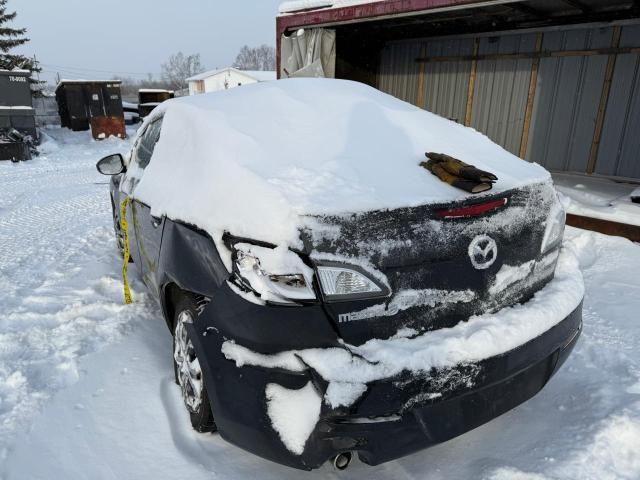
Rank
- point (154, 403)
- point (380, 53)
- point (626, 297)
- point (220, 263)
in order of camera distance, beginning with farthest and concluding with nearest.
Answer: point (380, 53), point (626, 297), point (154, 403), point (220, 263)

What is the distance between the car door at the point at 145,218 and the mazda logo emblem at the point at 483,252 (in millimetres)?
1514

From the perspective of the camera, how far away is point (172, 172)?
2549 millimetres

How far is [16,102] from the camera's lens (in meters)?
13.9

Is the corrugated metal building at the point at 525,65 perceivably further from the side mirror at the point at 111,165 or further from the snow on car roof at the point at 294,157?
the side mirror at the point at 111,165

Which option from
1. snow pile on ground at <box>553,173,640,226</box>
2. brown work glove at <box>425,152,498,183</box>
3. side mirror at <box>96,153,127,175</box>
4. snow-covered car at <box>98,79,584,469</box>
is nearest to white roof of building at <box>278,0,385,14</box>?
snow pile on ground at <box>553,173,640,226</box>

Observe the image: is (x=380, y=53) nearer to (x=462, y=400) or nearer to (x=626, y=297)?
(x=626, y=297)

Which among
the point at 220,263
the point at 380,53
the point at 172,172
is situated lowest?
the point at 220,263

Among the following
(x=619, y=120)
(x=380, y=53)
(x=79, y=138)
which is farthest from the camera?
(x=79, y=138)

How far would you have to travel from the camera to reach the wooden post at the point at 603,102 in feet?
23.4

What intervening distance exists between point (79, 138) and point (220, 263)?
17709 millimetres

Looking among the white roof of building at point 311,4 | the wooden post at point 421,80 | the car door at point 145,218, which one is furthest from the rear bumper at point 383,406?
the wooden post at point 421,80

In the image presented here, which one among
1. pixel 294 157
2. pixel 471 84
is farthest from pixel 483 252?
pixel 471 84

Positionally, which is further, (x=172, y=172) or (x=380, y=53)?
(x=380, y=53)

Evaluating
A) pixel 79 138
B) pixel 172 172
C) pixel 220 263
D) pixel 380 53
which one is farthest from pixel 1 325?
pixel 79 138
